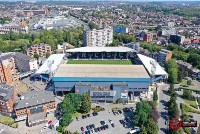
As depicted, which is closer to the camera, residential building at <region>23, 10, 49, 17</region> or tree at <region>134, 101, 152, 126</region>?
tree at <region>134, 101, 152, 126</region>

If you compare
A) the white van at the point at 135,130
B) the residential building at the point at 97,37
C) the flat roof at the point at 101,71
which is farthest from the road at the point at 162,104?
the residential building at the point at 97,37

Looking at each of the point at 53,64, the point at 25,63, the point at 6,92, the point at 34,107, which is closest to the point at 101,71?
the point at 53,64

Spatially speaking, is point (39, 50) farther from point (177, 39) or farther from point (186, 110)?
point (177, 39)

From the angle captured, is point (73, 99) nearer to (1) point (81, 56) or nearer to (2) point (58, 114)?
(2) point (58, 114)

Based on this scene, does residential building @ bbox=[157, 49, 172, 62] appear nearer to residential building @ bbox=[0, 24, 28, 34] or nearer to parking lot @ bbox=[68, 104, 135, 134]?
parking lot @ bbox=[68, 104, 135, 134]

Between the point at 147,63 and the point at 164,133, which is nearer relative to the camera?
the point at 164,133

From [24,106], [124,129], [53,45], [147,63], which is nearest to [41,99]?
[24,106]

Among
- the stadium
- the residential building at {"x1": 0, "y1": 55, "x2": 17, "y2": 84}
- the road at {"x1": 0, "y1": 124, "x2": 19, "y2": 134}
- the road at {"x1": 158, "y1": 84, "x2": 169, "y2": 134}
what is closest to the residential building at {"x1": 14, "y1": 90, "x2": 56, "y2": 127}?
the road at {"x1": 0, "y1": 124, "x2": 19, "y2": 134}
